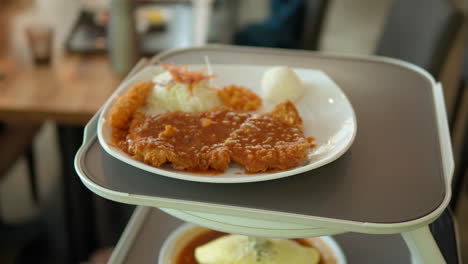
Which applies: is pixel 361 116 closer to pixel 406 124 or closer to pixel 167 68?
pixel 406 124

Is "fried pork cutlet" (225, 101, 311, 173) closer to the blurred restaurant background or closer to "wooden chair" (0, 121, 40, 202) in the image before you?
the blurred restaurant background

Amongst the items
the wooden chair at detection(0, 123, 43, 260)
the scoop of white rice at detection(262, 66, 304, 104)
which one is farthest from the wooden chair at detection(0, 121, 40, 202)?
the scoop of white rice at detection(262, 66, 304, 104)

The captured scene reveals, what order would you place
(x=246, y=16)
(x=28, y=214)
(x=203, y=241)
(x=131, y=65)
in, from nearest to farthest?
1. (x=203, y=241)
2. (x=131, y=65)
3. (x=28, y=214)
4. (x=246, y=16)

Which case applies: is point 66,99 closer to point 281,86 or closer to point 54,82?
point 54,82

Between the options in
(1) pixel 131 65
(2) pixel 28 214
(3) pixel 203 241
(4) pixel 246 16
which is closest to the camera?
(3) pixel 203 241

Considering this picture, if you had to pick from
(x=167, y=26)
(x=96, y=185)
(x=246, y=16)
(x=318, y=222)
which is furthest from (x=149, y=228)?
(x=246, y=16)
